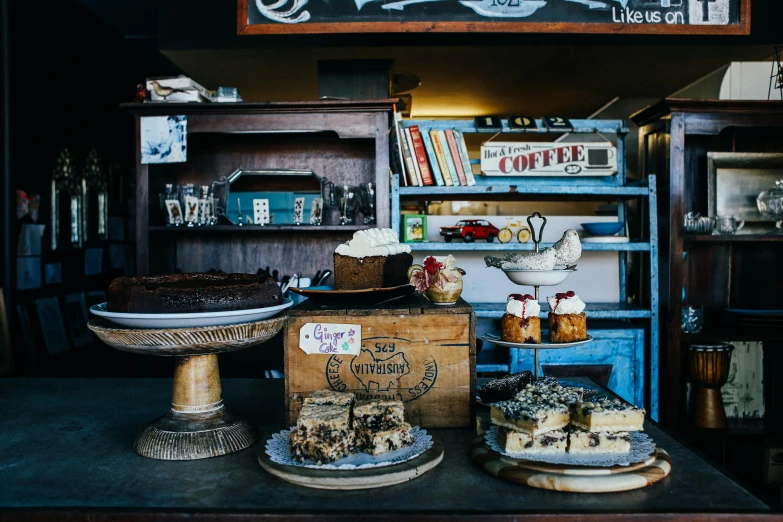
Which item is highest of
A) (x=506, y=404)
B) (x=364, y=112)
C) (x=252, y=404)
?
(x=364, y=112)

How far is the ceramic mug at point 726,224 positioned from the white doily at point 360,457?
2.59m

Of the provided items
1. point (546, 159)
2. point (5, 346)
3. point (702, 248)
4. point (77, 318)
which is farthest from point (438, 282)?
point (77, 318)

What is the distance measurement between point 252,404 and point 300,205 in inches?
68.9

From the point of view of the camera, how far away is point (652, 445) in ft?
3.87

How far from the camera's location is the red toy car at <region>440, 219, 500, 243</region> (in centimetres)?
318

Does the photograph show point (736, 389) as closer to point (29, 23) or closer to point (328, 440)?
point (328, 440)

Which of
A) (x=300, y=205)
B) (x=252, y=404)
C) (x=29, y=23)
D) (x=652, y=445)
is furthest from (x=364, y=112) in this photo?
(x=652, y=445)

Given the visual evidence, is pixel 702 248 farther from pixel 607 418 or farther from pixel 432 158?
pixel 607 418

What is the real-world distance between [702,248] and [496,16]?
194 centimetres

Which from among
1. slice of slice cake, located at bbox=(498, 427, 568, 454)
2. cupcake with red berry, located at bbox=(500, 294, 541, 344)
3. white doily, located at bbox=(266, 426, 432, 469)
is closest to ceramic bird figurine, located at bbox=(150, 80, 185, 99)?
cupcake with red berry, located at bbox=(500, 294, 541, 344)

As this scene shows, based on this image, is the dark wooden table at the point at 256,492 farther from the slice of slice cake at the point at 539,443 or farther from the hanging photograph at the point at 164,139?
the hanging photograph at the point at 164,139

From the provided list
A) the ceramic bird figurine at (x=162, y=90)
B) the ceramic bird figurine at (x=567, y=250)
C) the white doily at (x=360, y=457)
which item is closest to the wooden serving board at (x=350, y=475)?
the white doily at (x=360, y=457)

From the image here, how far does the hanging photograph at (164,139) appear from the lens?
3.06 meters

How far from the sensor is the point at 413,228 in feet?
10.4
